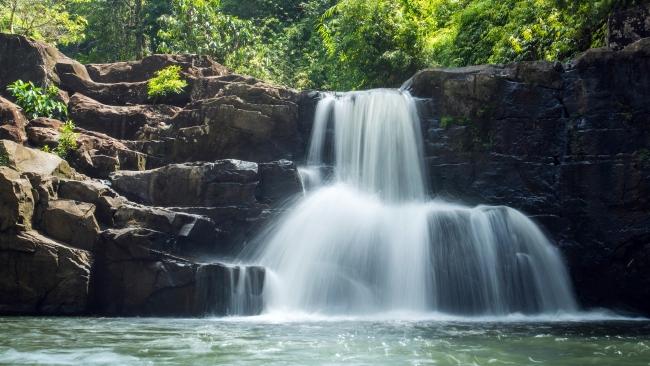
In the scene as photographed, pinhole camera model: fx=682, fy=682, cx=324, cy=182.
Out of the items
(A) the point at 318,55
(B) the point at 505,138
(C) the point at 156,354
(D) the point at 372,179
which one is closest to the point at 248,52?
(A) the point at 318,55

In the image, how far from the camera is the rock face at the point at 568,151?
15008 mm

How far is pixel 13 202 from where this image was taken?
516 inches

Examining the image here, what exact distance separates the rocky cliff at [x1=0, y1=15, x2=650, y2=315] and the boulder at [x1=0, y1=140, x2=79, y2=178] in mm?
34

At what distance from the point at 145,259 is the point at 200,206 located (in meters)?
2.05

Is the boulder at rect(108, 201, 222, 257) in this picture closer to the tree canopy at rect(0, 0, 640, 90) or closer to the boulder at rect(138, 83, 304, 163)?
the boulder at rect(138, 83, 304, 163)

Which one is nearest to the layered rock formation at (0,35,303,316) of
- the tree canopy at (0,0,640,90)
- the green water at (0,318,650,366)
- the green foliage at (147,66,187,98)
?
the green foliage at (147,66,187,98)

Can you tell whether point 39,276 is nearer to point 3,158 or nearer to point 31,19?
point 3,158

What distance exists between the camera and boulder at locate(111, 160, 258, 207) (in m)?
15.5

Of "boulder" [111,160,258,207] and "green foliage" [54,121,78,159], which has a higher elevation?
"green foliage" [54,121,78,159]

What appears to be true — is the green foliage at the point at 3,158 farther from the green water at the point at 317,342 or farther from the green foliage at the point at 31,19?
the green foliage at the point at 31,19

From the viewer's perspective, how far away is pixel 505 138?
54.3 ft

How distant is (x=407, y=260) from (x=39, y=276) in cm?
742

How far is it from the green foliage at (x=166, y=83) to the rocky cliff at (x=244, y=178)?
0.78 metres

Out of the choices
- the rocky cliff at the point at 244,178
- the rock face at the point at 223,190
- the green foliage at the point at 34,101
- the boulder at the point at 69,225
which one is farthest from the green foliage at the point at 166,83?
the boulder at the point at 69,225
